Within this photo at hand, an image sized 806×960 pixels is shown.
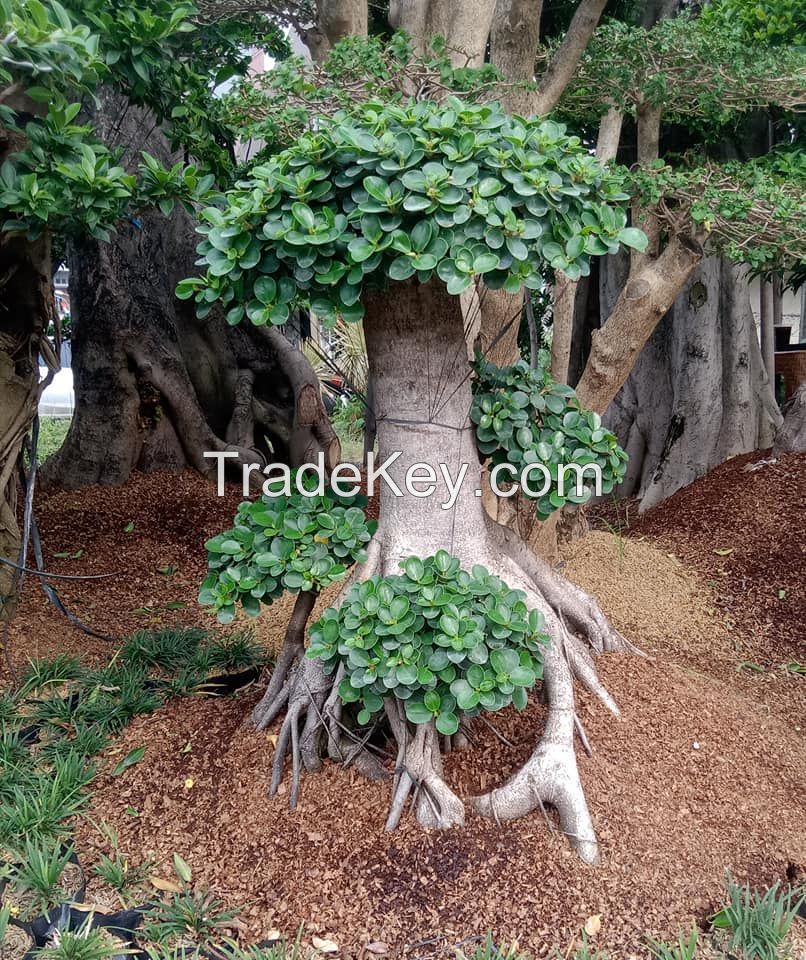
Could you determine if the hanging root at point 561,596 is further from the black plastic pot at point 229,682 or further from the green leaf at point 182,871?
the green leaf at point 182,871

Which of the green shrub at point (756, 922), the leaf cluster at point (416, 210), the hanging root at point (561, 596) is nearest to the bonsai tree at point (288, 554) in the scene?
the hanging root at point (561, 596)

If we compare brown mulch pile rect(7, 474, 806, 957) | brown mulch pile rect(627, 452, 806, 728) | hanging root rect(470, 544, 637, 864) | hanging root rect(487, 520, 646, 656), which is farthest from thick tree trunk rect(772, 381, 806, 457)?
hanging root rect(470, 544, 637, 864)

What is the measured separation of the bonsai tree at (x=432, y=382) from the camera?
1727 millimetres

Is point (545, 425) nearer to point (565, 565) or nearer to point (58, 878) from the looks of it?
point (58, 878)

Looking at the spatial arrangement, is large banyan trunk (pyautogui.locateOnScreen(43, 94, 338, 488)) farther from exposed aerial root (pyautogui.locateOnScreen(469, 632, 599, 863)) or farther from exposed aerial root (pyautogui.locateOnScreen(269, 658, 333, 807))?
exposed aerial root (pyautogui.locateOnScreen(469, 632, 599, 863))

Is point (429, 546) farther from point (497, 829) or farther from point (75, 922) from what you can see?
point (75, 922)

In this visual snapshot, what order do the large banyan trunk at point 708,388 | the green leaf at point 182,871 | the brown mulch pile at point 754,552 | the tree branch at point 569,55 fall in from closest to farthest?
1. the green leaf at point 182,871
2. the tree branch at point 569,55
3. the brown mulch pile at point 754,552
4. the large banyan trunk at point 708,388

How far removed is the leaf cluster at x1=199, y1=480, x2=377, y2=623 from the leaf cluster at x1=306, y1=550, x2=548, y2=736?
172mm

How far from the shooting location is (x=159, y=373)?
18.8 feet

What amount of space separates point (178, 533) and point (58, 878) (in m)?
3.01

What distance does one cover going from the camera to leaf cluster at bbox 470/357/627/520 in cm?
Answer: 234

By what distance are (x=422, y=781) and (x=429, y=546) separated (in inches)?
25.9

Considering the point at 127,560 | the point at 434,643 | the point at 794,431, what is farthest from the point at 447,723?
the point at 794,431

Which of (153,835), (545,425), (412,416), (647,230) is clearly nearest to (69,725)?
(153,835)
